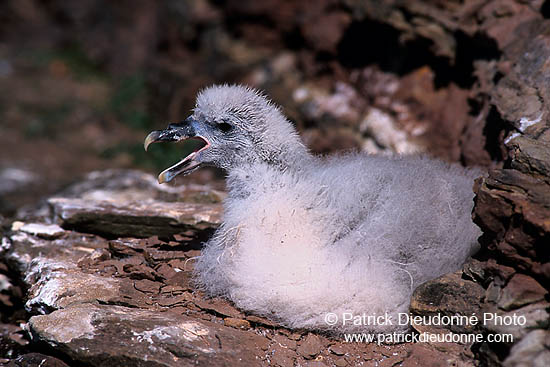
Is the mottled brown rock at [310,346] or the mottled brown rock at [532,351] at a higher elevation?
the mottled brown rock at [532,351]

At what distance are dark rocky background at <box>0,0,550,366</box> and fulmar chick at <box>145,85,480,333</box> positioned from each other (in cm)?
18

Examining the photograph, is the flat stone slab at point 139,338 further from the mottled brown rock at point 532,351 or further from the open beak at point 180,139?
the mottled brown rock at point 532,351

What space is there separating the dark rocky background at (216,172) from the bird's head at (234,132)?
0.77 m

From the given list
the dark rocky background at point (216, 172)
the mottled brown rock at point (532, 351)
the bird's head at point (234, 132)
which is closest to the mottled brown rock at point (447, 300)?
the dark rocky background at point (216, 172)

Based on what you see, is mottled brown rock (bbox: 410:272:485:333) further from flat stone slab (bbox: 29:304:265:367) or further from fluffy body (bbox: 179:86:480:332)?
flat stone slab (bbox: 29:304:265:367)

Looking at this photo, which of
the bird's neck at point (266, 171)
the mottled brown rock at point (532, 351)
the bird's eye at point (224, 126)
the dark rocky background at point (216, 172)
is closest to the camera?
the mottled brown rock at point (532, 351)

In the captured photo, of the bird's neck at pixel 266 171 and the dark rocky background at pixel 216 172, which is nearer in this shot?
the dark rocky background at pixel 216 172

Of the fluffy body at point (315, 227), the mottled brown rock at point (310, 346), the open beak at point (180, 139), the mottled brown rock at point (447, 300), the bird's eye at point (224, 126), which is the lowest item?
the mottled brown rock at point (310, 346)

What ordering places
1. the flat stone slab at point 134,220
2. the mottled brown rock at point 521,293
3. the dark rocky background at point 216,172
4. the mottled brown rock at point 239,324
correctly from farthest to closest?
the flat stone slab at point 134,220 < the mottled brown rock at point 239,324 < the dark rocky background at point 216,172 < the mottled brown rock at point 521,293

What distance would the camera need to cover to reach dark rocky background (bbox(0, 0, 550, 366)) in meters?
3.05

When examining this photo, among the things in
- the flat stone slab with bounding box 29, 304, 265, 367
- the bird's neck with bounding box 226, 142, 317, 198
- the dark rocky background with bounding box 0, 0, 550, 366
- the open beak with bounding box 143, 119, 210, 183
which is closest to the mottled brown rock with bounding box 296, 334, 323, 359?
the dark rocky background with bounding box 0, 0, 550, 366

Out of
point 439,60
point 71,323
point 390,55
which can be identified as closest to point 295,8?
point 390,55

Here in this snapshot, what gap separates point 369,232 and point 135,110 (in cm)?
788

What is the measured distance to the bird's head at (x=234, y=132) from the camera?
3.68 metres
